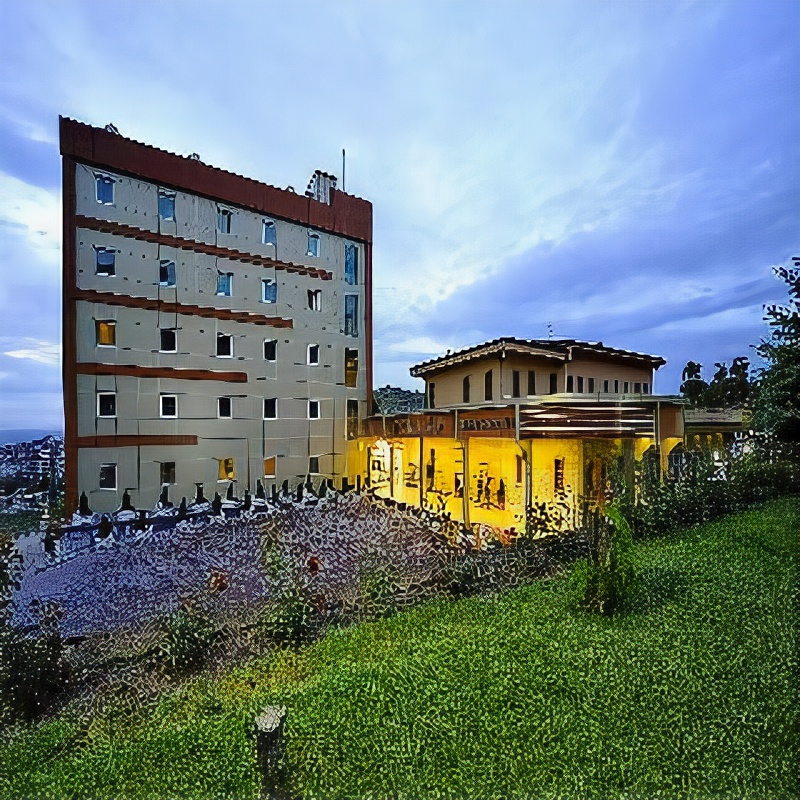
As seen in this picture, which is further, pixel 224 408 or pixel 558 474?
pixel 224 408

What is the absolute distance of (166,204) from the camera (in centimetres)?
1173

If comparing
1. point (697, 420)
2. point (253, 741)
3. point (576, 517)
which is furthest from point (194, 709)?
point (697, 420)

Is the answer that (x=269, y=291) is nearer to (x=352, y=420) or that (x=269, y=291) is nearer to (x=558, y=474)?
(x=352, y=420)

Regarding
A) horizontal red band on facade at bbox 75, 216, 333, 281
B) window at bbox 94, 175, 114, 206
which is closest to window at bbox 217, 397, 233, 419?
horizontal red band on facade at bbox 75, 216, 333, 281

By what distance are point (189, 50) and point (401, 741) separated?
8222 millimetres

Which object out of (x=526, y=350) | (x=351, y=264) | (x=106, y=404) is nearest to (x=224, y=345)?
(x=106, y=404)

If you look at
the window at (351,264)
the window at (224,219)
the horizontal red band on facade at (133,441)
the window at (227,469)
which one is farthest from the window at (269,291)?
the window at (227,469)

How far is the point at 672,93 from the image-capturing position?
23.8 feet

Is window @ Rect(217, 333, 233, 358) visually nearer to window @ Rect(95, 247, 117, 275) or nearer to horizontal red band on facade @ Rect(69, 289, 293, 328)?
horizontal red band on facade @ Rect(69, 289, 293, 328)

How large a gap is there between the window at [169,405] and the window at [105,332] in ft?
6.14

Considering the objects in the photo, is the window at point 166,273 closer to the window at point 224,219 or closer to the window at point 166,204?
the window at point 166,204

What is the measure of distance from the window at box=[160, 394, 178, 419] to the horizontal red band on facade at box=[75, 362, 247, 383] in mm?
577

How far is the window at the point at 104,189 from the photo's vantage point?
1074cm

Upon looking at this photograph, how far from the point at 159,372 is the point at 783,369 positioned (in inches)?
571
